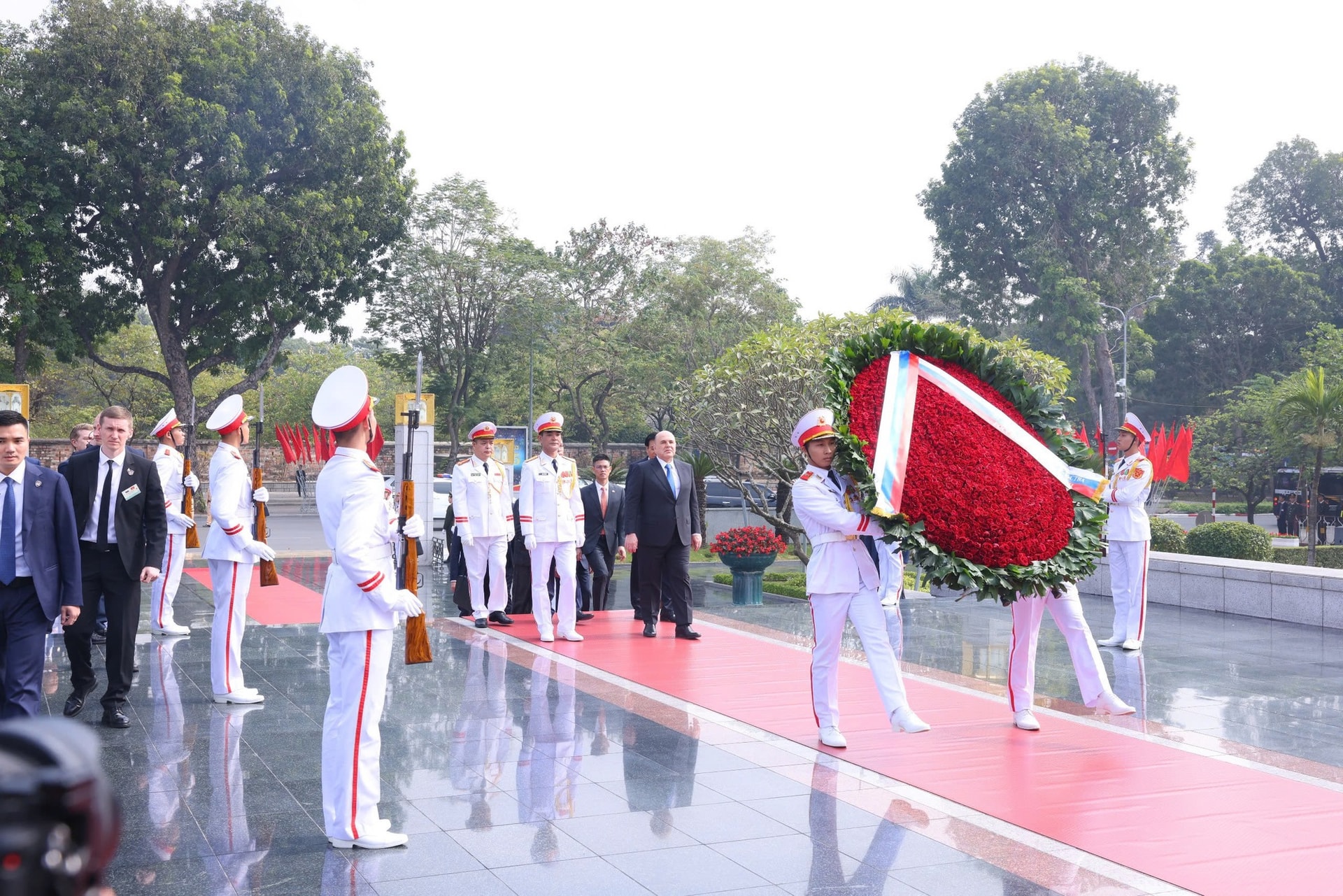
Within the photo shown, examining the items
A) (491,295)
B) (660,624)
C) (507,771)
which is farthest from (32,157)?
(507,771)

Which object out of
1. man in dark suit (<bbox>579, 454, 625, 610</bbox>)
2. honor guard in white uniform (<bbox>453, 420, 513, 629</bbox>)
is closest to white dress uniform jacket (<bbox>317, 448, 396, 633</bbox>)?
honor guard in white uniform (<bbox>453, 420, 513, 629</bbox>)

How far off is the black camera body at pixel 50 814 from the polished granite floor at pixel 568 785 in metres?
3.36

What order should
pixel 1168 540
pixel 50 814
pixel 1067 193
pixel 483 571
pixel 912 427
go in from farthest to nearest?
pixel 1067 193 → pixel 1168 540 → pixel 483 571 → pixel 912 427 → pixel 50 814

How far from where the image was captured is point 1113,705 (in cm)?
746

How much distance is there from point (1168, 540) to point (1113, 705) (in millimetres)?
8741

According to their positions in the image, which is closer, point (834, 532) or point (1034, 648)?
point (834, 532)

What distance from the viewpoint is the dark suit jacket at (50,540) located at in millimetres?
5422

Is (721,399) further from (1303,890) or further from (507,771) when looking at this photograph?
(1303,890)

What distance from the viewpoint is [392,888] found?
14.3 ft

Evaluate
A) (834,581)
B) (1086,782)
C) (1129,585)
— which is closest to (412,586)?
(834,581)

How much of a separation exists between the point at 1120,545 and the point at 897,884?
6.91 m

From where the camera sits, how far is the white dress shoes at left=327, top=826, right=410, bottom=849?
4.77 m

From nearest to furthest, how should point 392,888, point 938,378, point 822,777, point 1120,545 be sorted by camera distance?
point 392,888 < point 822,777 < point 938,378 < point 1120,545

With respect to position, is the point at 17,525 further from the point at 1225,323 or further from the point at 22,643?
the point at 1225,323
